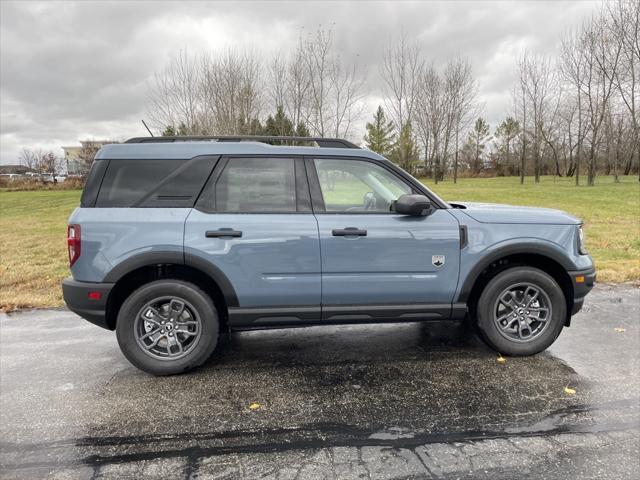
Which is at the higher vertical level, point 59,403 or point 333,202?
point 333,202

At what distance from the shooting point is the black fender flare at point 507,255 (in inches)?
147

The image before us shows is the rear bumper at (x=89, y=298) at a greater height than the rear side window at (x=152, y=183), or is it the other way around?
the rear side window at (x=152, y=183)

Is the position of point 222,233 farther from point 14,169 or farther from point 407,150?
point 14,169

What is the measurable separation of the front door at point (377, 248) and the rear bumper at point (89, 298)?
177cm

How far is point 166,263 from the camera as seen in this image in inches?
138

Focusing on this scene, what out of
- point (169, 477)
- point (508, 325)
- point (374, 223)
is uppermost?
point (374, 223)

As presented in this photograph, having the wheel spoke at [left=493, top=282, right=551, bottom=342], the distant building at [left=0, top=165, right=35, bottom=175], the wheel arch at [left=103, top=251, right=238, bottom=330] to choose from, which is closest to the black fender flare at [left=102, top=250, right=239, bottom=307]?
the wheel arch at [left=103, top=251, right=238, bottom=330]

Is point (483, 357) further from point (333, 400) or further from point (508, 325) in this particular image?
point (333, 400)

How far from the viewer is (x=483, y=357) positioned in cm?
392

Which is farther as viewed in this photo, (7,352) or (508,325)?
(7,352)

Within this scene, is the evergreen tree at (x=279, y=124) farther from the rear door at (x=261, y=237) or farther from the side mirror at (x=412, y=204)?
the side mirror at (x=412, y=204)

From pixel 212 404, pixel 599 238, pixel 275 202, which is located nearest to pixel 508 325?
pixel 275 202

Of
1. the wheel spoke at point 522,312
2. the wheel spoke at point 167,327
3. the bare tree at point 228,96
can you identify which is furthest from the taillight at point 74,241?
the bare tree at point 228,96

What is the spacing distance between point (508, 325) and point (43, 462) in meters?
3.62
